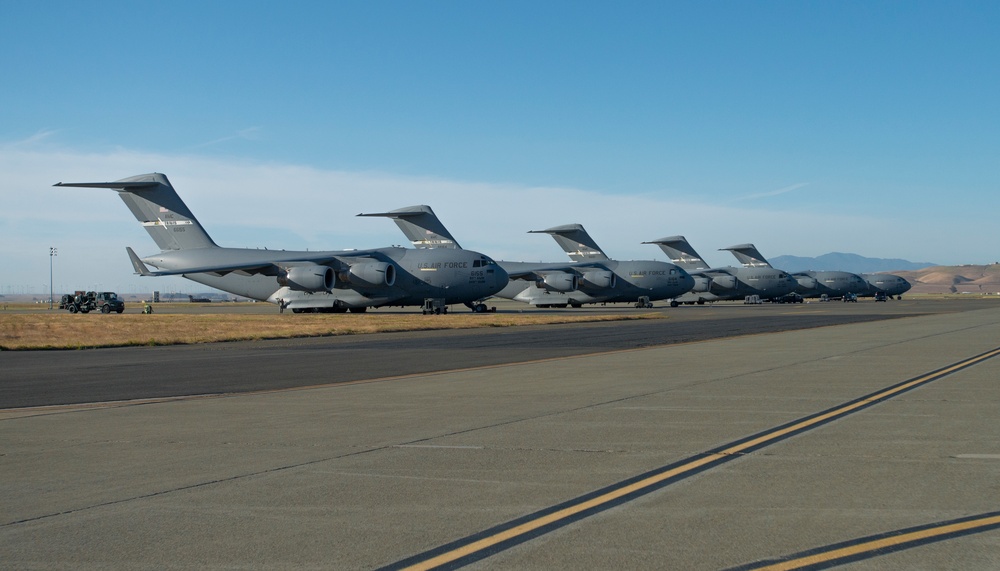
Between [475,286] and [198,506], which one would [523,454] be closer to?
[198,506]

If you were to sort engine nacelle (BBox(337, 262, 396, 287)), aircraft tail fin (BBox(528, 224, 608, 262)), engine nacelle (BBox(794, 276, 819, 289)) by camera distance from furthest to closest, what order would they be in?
engine nacelle (BBox(794, 276, 819, 289)) < aircraft tail fin (BBox(528, 224, 608, 262)) < engine nacelle (BBox(337, 262, 396, 287))

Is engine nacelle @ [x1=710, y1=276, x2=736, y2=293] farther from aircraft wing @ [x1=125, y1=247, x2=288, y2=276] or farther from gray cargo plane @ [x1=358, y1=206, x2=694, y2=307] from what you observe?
aircraft wing @ [x1=125, y1=247, x2=288, y2=276]

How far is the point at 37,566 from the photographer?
5734 millimetres

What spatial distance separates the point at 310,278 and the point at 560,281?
25265 millimetres

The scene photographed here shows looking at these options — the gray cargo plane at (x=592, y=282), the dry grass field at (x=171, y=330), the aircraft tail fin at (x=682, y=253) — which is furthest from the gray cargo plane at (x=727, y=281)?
the dry grass field at (x=171, y=330)

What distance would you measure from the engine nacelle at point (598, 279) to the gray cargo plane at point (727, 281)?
21527 millimetres

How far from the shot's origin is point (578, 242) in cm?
8738

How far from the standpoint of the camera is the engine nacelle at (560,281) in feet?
247

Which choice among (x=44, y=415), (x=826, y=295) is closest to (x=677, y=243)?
(x=826, y=295)

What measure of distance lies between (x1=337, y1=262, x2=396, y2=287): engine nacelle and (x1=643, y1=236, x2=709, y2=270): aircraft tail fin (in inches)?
2111

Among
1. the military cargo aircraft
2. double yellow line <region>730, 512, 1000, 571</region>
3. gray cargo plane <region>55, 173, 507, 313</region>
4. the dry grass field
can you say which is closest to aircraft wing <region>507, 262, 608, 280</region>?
gray cargo plane <region>55, 173, 507, 313</region>

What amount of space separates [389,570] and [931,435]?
7.45 metres

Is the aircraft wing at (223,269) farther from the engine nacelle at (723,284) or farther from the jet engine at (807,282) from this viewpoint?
the jet engine at (807,282)

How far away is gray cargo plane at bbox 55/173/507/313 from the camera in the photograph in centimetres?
5712
